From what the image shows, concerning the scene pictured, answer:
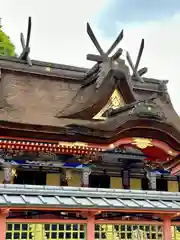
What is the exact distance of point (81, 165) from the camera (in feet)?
52.9

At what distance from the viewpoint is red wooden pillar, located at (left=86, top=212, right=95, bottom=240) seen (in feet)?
37.8

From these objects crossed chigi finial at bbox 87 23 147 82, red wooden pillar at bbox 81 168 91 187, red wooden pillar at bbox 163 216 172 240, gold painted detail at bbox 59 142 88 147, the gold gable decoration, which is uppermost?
crossed chigi finial at bbox 87 23 147 82

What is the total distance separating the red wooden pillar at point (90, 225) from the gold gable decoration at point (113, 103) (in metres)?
4.71

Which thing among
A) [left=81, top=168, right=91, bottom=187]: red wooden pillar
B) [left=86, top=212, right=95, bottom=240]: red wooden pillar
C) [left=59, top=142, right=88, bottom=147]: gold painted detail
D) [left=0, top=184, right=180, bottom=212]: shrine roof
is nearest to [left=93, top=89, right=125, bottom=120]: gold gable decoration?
[left=59, top=142, right=88, bottom=147]: gold painted detail

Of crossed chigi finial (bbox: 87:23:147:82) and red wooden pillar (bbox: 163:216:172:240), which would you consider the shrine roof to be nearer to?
red wooden pillar (bbox: 163:216:172:240)

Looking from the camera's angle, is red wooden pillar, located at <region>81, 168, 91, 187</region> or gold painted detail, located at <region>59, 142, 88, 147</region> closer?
gold painted detail, located at <region>59, 142, 88, 147</region>

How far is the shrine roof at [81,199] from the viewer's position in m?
10.9

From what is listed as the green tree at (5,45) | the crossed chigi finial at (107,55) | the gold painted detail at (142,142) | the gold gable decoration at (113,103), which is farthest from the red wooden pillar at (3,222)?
the green tree at (5,45)

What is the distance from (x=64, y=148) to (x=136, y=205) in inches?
156

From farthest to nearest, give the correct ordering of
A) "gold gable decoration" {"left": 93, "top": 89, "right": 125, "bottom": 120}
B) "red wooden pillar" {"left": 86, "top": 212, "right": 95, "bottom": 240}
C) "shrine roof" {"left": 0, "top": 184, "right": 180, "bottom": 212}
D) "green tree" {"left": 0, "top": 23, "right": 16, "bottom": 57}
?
"green tree" {"left": 0, "top": 23, "right": 16, "bottom": 57} < "gold gable decoration" {"left": 93, "top": 89, "right": 125, "bottom": 120} < "red wooden pillar" {"left": 86, "top": 212, "right": 95, "bottom": 240} < "shrine roof" {"left": 0, "top": 184, "right": 180, "bottom": 212}

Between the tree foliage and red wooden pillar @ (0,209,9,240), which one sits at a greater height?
the tree foliage

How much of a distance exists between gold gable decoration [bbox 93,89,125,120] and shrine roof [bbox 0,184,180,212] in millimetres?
3771

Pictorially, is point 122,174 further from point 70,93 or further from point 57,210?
point 57,210

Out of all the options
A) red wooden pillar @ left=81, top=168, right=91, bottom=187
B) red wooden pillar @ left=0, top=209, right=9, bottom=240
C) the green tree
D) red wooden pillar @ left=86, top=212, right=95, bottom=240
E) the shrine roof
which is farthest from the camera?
the green tree
